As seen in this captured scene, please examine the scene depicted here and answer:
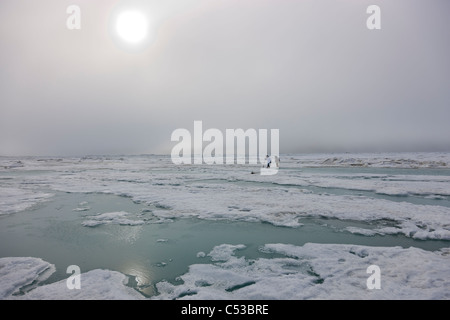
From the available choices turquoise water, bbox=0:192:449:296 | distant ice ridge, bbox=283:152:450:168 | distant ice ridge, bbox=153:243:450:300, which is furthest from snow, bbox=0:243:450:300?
distant ice ridge, bbox=283:152:450:168

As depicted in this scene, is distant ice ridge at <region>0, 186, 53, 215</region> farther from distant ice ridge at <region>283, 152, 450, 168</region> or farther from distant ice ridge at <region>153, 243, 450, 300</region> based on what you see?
distant ice ridge at <region>283, 152, 450, 168</region>

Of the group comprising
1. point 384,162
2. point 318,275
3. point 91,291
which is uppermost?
point 91,291

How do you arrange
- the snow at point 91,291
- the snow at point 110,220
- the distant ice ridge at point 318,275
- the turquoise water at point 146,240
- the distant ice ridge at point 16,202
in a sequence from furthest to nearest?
the distant ice ridge at point 16,202 < the snow at point 110,220 < the turquoise water at point 146,240 < the distant ice ridge at point 318,275 < the snow at point 91,291

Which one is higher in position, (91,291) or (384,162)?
(91,291)

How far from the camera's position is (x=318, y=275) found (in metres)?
4.30

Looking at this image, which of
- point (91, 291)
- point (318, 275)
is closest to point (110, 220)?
point (91, 291)

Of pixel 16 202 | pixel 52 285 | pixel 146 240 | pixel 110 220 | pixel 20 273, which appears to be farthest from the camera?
pixel 16 202

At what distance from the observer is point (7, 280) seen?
4.02 meters

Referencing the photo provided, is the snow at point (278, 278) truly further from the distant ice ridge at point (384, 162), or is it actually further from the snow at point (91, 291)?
the distant ice ridge at point (384, 162)

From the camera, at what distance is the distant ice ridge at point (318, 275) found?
3.64m

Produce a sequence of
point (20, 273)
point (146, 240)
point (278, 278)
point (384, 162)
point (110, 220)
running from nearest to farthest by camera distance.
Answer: point (278, 278)
point (20, 273)
point (146, 240)
point (110, 220)
point (384, 162)

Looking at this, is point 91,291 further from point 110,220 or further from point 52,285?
point 110,220

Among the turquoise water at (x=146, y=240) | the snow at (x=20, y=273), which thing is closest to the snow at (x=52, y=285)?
the snow at (x=20, y=273)
